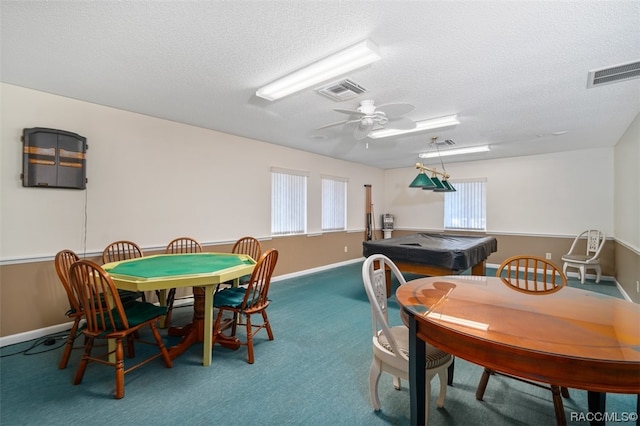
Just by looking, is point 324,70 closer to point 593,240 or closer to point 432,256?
point 432,256

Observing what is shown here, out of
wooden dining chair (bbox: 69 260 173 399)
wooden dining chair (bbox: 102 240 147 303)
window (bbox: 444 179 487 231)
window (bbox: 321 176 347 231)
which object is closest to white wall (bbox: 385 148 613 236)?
window (bbox: 444 179 487 231)

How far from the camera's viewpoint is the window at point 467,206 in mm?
6531

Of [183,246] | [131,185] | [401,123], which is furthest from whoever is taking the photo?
[183,246]

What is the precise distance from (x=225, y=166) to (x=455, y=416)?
4.16m

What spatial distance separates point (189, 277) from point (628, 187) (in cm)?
595

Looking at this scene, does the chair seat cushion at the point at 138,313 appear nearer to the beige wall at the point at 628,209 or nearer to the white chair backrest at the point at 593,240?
the beige wall at the point at 628,209

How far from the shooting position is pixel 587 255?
16.9ft

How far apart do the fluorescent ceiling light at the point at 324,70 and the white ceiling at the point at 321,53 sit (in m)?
0.06

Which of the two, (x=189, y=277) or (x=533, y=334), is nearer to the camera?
(x=533, y=334)

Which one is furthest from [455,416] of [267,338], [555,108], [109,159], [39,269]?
[109,159]

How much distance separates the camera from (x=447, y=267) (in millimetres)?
3473

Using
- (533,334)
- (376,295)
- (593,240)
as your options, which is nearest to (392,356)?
(376,295)

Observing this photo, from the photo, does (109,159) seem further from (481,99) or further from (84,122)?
(481,99)

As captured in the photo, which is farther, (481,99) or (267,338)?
(481,99)
